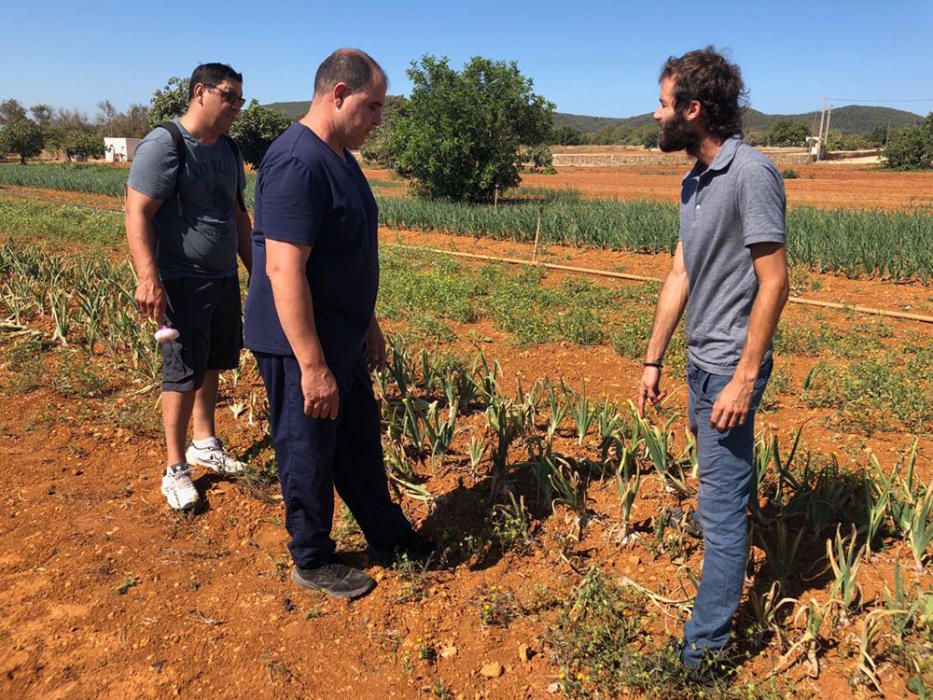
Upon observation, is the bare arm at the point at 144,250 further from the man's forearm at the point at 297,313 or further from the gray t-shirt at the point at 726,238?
the gray t-shirt at the point at 726,238

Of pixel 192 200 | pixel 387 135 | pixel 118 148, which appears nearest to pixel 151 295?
pixel 192 200

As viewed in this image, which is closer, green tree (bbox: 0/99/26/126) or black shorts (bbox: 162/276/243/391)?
black shorts (bbox: 162/276/243/391)

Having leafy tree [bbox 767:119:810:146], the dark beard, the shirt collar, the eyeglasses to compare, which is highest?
leafy tree [bbox 767:119:810:146]

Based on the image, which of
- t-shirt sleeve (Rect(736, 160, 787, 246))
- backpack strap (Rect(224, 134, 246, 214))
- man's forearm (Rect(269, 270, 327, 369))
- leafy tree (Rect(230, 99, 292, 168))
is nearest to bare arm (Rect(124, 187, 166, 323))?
backpack strap (Rect(224, 134, 246, 214))

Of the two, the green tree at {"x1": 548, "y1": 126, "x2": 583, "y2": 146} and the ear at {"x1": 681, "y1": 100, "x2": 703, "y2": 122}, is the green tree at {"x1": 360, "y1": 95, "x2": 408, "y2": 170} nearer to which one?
the ear at {"x1": 681, "y1": 100, "x2": 703, "y2": 122}

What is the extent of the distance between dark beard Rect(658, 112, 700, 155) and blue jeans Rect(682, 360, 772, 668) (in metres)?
0.67

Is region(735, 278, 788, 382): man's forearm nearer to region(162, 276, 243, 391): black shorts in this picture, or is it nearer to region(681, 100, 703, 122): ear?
region(681, 100, 703, 122): ear

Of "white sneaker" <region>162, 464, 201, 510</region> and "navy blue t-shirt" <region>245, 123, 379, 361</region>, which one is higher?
"navy blue t-shirt" <region>245, 123, 379, 361</region>

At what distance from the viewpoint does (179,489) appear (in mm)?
2984

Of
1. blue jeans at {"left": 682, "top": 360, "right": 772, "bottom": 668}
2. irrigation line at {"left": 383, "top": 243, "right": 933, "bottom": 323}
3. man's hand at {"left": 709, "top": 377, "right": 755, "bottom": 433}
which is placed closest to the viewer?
man's hand at {"left": 709, "top": 377, "right": 755, "bottom": 433}

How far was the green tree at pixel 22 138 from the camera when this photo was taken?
54.0m

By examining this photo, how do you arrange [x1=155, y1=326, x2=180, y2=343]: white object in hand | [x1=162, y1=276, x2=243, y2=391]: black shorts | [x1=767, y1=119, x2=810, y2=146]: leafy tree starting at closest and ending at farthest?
[x1=155, y1=326, x2=180, y2=343]: white object in hand, [x1=162, y1=276, x2=243, y2=391]: black shorts, [x1=767, y1=119, x2=810, y2=146]: leafy tree

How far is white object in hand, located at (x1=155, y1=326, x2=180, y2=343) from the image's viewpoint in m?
2.81

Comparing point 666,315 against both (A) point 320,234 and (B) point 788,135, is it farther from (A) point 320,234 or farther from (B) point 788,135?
(B) point 788,135
